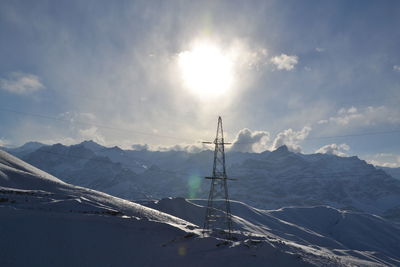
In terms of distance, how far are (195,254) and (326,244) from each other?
160437 millimetres

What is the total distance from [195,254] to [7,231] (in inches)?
581

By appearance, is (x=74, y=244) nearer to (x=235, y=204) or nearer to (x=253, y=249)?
(x=253, y=249)

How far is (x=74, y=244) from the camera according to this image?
2352 centimetres

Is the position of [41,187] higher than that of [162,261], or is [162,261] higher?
[41,187]

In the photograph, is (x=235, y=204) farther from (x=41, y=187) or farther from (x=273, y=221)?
(x=41, y=187)

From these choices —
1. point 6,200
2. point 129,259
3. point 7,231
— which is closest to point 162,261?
point 129,259

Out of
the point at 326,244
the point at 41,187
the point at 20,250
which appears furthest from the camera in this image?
the point at 326,244

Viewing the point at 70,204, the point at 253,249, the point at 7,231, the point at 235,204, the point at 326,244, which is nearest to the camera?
the point at 7,231

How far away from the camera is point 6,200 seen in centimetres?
3481

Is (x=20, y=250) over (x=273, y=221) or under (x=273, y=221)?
over

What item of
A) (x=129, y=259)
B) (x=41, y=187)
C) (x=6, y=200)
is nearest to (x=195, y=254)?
(x=129, y=259)

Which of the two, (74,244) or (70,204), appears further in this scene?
(70,204)

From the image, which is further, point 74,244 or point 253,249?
point 253,249

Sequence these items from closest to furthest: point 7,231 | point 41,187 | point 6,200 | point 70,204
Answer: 1. point 7,231
2. point 6,200
3. point 70,204
4. point 41,187
